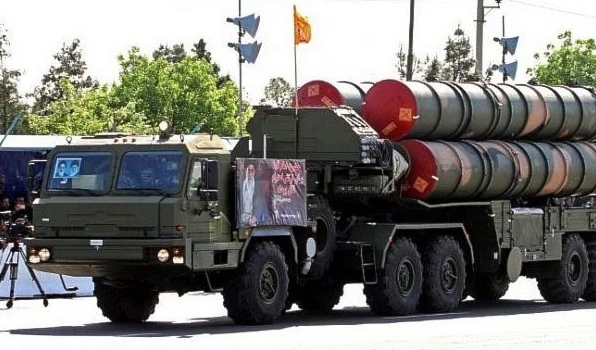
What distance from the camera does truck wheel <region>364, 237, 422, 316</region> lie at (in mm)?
24531

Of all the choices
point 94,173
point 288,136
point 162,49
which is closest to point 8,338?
point 94,173

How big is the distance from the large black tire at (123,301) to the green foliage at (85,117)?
80.6 meters

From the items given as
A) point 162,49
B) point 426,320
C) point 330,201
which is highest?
point 162,49

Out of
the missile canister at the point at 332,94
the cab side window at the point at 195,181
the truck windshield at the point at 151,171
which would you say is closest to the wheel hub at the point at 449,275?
the missile canister at the point at 332,94

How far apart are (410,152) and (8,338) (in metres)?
7.80

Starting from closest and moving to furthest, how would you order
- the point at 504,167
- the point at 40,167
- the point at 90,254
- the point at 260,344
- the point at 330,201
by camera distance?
the point at 260,344 → the point at 90,254 → the point at 40,167 → the point at 330,201 → the point at 504,167

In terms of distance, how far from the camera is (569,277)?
28.9 meters

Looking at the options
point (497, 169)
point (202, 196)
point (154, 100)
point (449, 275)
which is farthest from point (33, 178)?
point (154, 100)

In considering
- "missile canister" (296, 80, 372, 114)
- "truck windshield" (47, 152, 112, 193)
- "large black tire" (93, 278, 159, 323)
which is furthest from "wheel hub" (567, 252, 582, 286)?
"truck windshield" (47, 152, 112, 193)

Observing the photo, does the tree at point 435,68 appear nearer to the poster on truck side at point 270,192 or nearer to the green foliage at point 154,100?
the green foliage at point 154,100

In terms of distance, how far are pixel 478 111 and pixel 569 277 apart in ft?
13.1

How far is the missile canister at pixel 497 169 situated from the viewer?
2542 centimetres

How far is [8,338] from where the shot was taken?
20.0 m

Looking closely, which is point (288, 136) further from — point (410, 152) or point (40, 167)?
point (40, 167)
